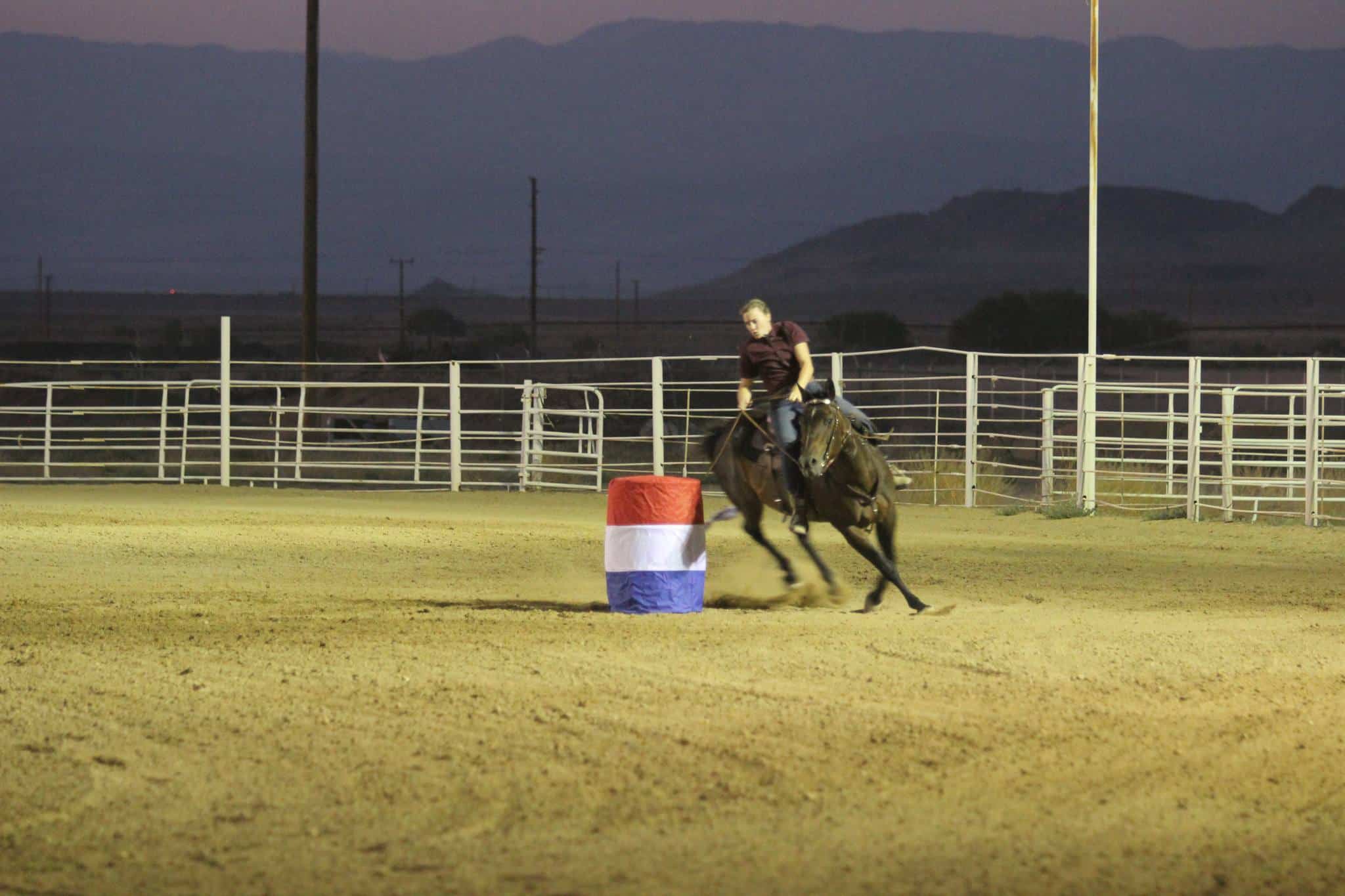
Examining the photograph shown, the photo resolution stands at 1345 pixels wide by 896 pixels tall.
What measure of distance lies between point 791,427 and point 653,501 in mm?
1047

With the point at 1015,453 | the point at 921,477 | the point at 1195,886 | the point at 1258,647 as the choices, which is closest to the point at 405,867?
the point at 1195,886

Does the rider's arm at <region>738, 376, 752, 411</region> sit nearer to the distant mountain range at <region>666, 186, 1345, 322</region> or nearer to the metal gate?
the metal gate

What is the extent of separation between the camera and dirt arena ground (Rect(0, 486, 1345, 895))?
520 centimetres

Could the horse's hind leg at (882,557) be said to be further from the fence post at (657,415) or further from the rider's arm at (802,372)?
the fence post at (657,415)

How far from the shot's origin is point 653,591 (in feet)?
34.5

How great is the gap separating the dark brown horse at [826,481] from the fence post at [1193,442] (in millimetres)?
7604

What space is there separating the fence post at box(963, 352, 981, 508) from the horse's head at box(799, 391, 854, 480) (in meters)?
9.20

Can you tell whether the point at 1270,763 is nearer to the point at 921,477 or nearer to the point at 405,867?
the point at 405,867

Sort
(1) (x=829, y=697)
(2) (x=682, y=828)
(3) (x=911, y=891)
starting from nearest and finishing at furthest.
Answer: (3) (x=911, y=891), (2) (x=682, y=828), (1) (x=829, y=697)

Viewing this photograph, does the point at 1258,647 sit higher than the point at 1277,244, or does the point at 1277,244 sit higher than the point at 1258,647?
the point at 1277,244

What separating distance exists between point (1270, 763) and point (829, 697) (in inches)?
74.7

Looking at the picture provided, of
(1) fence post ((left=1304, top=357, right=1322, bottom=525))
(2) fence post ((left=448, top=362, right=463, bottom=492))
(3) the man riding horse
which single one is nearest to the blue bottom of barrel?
(3) the man riding horse

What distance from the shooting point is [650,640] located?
928 centimetres

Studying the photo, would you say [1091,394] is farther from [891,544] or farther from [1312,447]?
[891,544]
